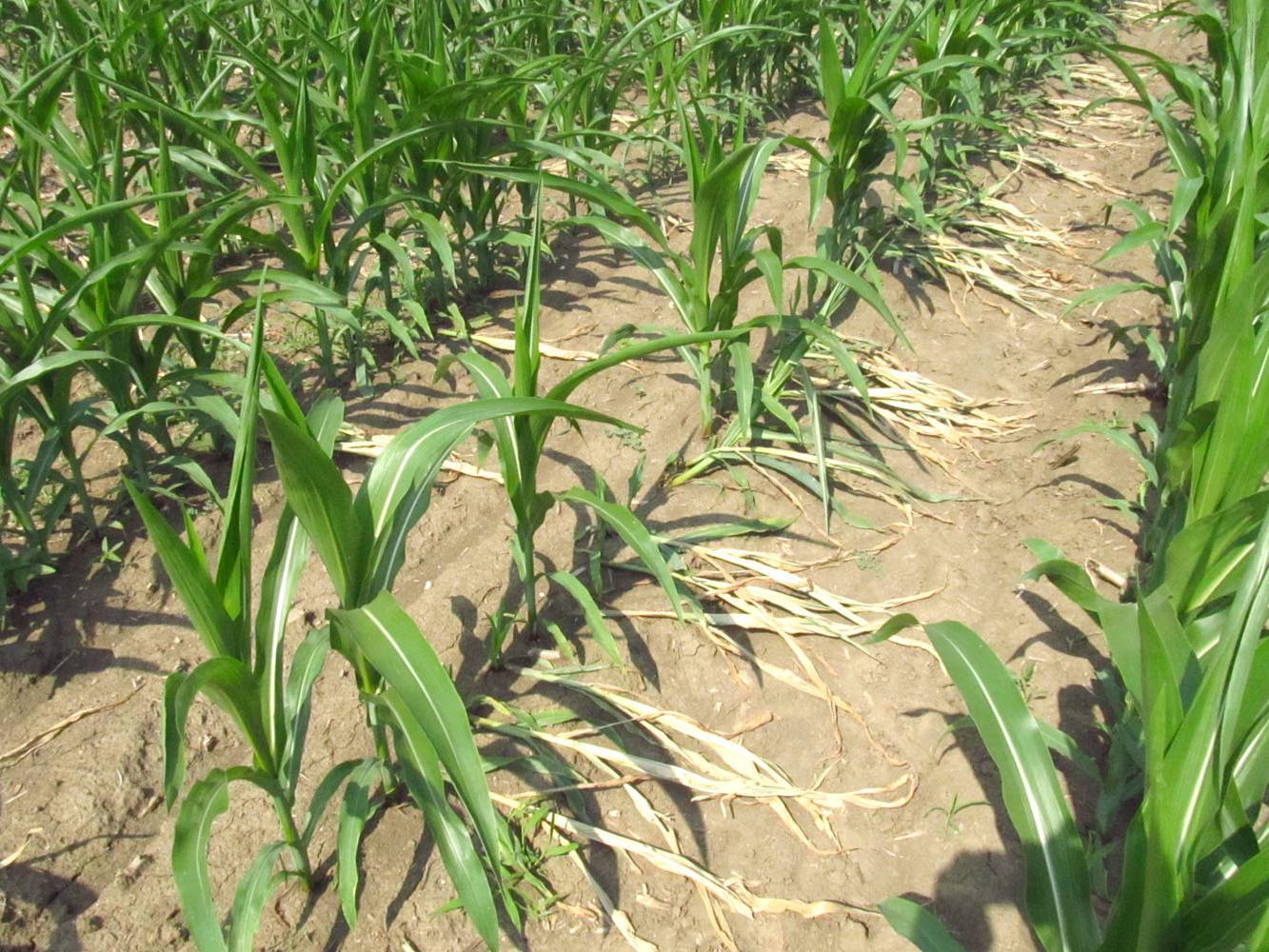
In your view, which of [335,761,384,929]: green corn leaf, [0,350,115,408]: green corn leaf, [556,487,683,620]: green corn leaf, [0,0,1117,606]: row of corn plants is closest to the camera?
[335,761,384,929]: green corn leaf

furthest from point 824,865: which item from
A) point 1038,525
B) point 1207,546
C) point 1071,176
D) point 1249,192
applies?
point 1071,176

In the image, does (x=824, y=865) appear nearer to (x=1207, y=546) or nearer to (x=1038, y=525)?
(x=1207, y=546)

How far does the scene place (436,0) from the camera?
2852 millimetres

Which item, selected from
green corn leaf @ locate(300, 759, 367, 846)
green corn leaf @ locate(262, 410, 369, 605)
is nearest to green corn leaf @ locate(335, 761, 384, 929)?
green corn leaf @ locate(300, 759, 367, 846)

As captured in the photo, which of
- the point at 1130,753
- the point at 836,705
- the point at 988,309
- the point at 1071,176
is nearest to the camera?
the point at 1130,753

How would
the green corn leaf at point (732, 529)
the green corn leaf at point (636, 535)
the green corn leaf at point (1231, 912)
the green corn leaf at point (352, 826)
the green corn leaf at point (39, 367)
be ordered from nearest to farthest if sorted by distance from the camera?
the green corn leaf at point (1231, 912) → the green corn leaf at point (352, 826) → the green corn leaf at point (636, 535) → the green corn leaf at point (39, 367) → the green corn leaf at point (732, 529)

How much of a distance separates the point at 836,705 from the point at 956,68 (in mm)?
2361

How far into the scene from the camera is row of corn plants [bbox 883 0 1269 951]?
1.07 metres

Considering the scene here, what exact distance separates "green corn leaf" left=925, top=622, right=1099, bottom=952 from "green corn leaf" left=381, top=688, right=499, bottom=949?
0.68m

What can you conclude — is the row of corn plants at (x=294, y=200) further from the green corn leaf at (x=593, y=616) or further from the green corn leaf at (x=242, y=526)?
the green corn leaf at (x=242, y=526)

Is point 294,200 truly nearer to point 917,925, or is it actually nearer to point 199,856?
point 199,856

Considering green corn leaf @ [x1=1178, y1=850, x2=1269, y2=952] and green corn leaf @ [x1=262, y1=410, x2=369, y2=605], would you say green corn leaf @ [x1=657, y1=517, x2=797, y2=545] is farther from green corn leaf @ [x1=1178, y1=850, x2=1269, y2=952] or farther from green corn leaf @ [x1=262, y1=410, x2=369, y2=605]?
green corn leaf @ [x1=1178, y1=850, x2=1269, y2=952]

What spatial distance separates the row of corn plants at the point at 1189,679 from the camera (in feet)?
3.52

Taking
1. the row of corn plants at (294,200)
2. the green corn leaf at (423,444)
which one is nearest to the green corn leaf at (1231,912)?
the green corn leaf at (423,444)
